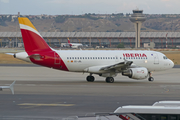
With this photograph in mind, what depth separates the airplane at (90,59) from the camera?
3291 centimetres

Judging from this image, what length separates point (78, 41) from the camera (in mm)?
179375

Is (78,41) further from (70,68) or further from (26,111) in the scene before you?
(26,111)

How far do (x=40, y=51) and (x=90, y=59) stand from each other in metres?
5.30

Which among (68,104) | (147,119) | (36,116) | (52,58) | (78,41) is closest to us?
(147,119)

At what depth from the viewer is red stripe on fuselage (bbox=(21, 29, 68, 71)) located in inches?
1303

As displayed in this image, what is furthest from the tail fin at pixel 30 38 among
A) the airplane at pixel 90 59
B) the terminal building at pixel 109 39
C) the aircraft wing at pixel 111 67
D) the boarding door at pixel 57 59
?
the terminal building at pixel 109 39

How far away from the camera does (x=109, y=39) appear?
557 feet

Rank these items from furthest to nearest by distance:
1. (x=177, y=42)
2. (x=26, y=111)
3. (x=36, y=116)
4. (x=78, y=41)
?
(x=78, y=41) → (x=177, y=42) → (x=26, y=111) → (x=36, y=116)

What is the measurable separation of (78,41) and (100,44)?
15574 millimetres

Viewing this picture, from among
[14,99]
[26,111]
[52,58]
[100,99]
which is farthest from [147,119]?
[52,58]

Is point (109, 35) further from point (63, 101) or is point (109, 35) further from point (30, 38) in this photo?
point (63, 101)

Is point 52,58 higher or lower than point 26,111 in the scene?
higher

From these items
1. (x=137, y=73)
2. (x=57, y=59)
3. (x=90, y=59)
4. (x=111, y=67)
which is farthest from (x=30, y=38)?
(x=137, y=73)

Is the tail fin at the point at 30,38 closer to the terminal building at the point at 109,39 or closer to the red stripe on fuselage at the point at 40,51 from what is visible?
the red stripe on fuselage at the point at 40,51
